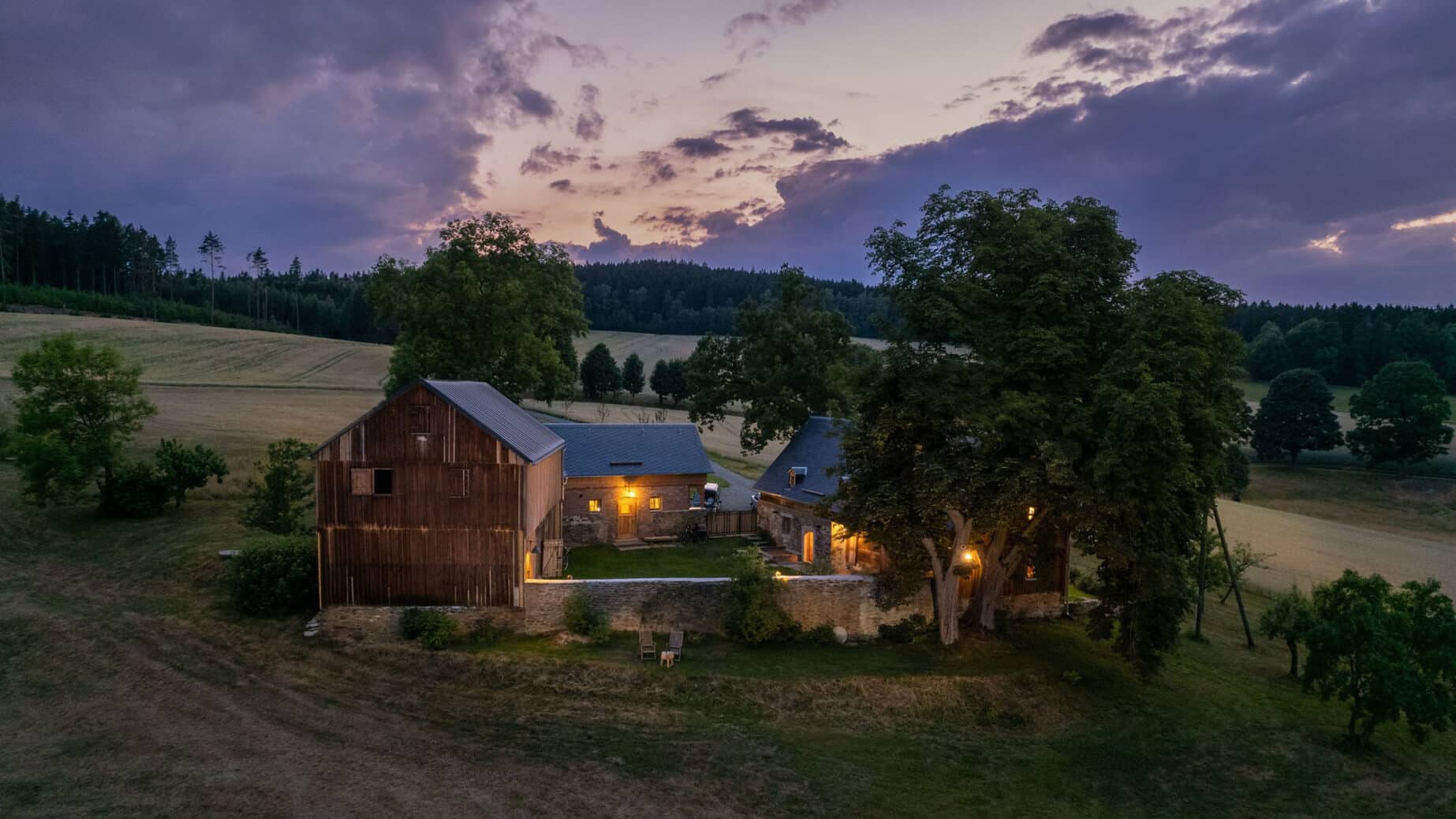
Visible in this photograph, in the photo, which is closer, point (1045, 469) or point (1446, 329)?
point (1045, 469)

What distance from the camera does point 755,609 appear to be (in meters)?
25.7

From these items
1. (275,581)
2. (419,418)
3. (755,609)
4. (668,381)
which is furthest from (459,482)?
(668,381)

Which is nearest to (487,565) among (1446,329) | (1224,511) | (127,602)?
(127,602)

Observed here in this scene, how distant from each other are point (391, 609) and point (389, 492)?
3960mm

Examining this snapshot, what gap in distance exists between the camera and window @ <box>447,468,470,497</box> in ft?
84.7

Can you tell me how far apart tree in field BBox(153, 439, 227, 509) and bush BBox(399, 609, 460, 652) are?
2222cm

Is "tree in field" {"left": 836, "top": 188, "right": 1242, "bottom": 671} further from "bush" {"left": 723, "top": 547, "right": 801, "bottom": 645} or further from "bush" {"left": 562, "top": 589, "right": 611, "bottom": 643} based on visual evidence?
"bush" {"left": 562, "top": 589, "right": 611, "bottom": 643}

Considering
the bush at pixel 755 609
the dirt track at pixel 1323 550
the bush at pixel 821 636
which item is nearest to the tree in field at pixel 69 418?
the bush at pixel 755 609

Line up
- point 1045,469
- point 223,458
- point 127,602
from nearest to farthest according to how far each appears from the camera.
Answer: point 1045,469 < point 127,602 < point 223,458

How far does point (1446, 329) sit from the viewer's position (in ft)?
273

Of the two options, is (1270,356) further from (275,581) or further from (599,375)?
(275,581)

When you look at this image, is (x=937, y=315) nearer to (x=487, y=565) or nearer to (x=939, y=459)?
(x=939, y=459)

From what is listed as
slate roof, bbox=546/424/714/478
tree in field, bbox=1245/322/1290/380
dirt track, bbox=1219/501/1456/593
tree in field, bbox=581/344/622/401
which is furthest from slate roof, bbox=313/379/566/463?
tree in field, bbox=1245/322/1290/380

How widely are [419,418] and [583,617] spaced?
8.76m
